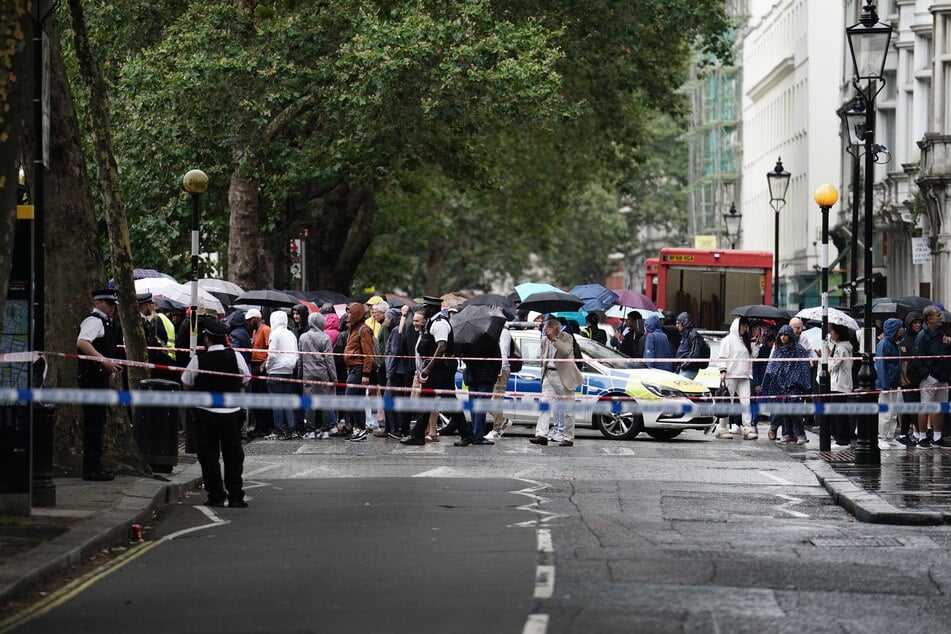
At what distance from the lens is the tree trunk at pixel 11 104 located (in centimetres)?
1198

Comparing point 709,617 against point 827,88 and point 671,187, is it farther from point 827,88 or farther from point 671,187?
point 671,187

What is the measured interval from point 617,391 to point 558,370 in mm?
2257

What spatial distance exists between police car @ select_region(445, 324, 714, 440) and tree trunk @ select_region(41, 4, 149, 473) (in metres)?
9.16

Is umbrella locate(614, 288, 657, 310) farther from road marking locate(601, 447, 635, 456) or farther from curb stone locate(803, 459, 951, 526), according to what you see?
curb stone locate(803, 459, 951, 526)

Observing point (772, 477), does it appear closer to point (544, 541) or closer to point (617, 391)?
point (617, 391)

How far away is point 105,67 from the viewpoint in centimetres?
3956

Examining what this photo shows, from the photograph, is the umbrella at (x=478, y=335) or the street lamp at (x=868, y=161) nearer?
the street lamp at (x=868, y=161)

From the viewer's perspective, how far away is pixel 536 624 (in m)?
9.91

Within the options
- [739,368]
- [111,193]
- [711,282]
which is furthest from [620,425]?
[711,282]

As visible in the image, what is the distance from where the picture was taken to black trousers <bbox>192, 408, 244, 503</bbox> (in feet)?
53.5

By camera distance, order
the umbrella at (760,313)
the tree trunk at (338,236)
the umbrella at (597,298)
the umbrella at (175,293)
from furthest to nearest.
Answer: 1. the tree trunk at (338,236)
2. the umbrella at (597,298)
3. the umbrella at (760,313)
4. the umbrella at (175,293)

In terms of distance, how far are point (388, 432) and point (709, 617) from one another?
1696 centimetres

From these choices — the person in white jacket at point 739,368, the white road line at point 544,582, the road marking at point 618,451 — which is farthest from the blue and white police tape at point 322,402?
the person in white jacket at point 739,368

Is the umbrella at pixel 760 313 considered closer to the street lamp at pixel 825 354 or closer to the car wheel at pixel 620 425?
the car wheel at pixel 620 425
